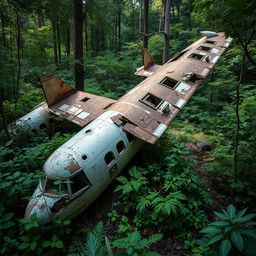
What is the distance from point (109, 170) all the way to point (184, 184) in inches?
110

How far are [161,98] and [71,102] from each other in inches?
214

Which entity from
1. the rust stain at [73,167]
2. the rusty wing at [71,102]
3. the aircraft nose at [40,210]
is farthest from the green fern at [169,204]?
the rusty wing at [71,102]

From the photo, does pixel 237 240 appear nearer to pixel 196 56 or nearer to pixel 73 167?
pixel 73 167

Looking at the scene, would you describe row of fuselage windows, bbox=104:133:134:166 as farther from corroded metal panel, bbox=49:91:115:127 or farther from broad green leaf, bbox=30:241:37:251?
broad green leaf, bbox=30:241:37:251

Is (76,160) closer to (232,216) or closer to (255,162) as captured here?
(232,216)

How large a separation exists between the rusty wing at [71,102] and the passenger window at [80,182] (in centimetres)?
345

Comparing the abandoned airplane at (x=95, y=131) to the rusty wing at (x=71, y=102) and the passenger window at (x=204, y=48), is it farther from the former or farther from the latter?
the passenger window at (x=204, y=48)

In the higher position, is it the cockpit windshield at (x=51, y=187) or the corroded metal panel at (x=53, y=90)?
the corroded metal panel at (x=53, y=90)

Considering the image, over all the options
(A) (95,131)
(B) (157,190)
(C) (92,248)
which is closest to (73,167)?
(A) (95,131)

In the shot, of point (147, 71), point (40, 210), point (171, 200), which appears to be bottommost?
point (40, 210)

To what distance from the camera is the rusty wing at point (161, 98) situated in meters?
7.89

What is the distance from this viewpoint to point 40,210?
543 cm

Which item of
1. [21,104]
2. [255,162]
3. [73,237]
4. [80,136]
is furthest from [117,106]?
[21,104]


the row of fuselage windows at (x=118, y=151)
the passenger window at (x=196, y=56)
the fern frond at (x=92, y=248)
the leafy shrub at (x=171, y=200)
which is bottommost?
the leafy shrub at (x=171, y=200)
